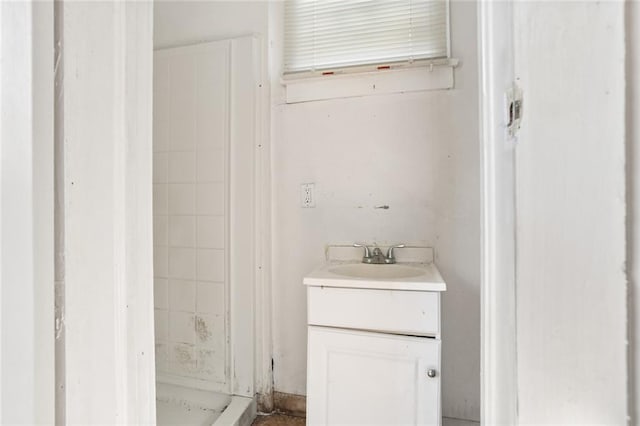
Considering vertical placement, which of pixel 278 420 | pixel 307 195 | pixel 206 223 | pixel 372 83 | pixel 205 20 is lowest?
pixel 278 420

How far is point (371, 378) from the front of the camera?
1.12 metres

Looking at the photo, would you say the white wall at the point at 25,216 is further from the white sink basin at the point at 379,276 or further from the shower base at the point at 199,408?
the shower base at the point at 199,408

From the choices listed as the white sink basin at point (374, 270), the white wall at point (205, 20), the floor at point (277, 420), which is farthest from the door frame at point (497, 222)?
the white wall at point (205, 20)

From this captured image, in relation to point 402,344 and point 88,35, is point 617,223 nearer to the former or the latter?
point 88,35

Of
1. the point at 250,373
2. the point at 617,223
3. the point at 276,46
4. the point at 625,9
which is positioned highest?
the point at 276,46

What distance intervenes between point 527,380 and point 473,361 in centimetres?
127

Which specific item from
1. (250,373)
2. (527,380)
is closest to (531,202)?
(527,380)

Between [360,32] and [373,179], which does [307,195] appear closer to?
[373,179]

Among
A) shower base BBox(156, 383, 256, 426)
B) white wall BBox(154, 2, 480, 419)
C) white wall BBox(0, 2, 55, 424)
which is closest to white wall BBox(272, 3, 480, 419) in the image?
white wall BBox(154, 2, 480, 419)

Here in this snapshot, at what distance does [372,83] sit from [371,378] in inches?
48.8

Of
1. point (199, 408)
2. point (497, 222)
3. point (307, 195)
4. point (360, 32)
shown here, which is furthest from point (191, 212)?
point (497, 222)

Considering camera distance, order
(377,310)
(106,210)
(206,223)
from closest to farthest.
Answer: (106,210) < (377,310) < (206,223)

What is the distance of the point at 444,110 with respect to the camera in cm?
145

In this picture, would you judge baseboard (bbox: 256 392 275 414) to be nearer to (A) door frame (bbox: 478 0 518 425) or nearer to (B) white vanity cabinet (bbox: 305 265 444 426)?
(B) white vanity cabinet (bbox: 305 265 444 426)
